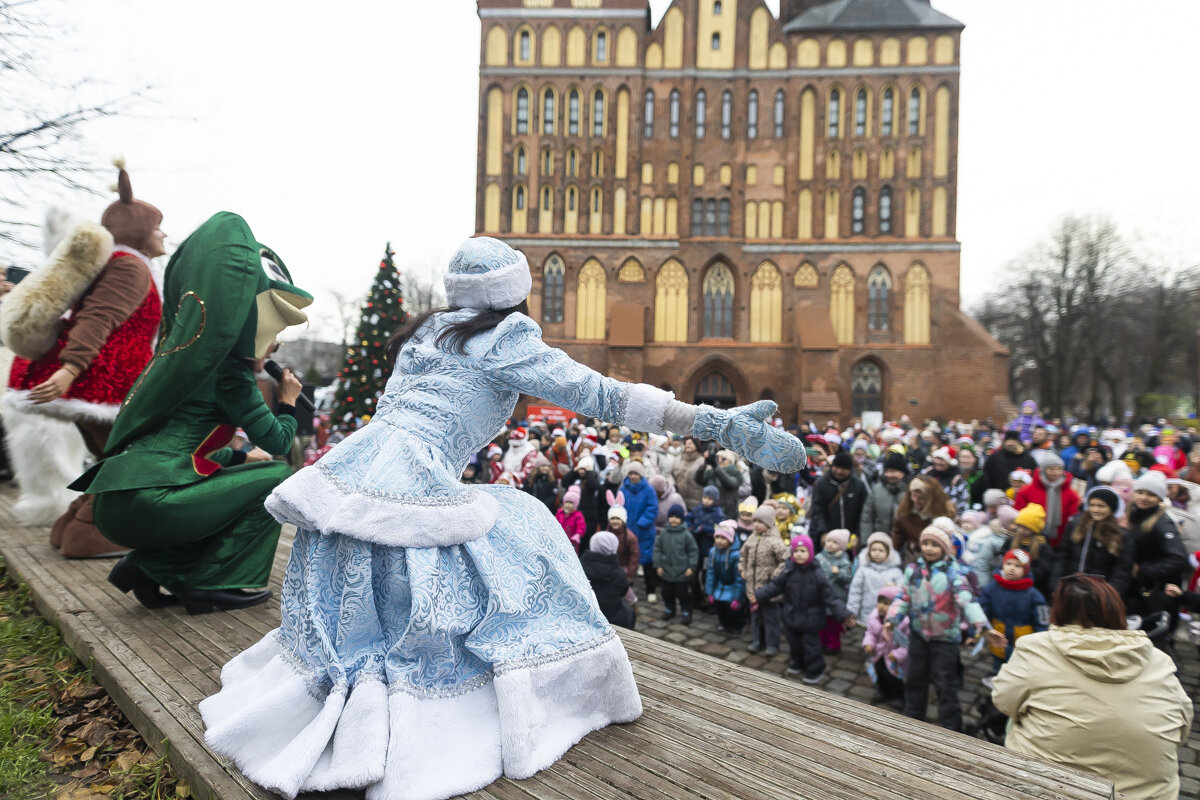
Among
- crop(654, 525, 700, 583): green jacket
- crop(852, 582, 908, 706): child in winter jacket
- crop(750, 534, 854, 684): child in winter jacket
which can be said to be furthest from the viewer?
crop(654, 525, 700, 583): green jacket

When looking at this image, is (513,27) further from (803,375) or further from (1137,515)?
(1137,515)

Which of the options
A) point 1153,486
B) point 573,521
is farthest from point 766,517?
point 1153,486

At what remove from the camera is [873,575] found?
5.32m

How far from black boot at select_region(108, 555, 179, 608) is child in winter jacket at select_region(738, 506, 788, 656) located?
14.8 ft

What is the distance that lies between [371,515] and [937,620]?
3.86m

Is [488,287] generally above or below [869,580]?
above

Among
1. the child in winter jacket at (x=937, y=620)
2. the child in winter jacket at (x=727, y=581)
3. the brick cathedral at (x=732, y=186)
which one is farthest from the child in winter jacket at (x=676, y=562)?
the brick cathedral at (x=732, y=186)

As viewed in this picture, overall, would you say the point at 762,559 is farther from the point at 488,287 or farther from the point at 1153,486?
the point at 488,287

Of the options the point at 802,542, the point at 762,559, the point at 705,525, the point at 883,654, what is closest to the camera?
the point at 883,654

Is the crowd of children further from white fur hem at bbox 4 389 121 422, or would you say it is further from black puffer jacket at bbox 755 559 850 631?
white fur hem at bbox 4 389 121 422

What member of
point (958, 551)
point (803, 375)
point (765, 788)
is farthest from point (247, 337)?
point (803, 375)

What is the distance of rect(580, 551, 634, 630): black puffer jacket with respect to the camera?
5477mm

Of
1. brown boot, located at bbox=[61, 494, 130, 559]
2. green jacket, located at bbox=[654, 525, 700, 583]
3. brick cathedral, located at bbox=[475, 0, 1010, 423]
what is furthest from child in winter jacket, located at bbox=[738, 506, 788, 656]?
brick cathedral, located at bbox=[475, 0, 1010, 423]

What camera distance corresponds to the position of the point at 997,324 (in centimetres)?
3800
